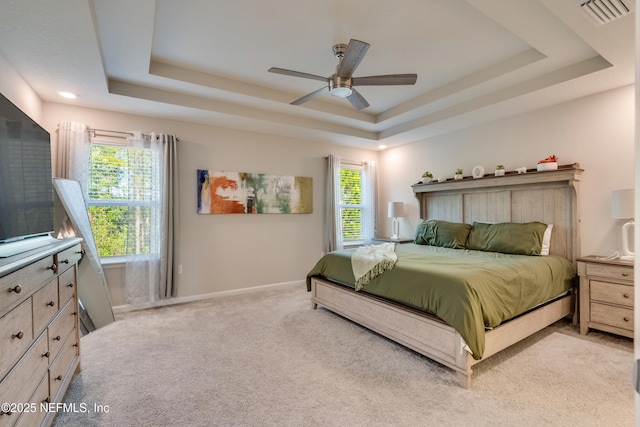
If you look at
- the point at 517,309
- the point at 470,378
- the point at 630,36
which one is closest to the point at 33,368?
the point at 470,378

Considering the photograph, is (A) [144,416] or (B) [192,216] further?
(B) [192,216]

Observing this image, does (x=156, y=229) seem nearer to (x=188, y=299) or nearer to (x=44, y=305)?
(x=188, y=299)

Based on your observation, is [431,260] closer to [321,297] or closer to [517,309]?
[517,309]

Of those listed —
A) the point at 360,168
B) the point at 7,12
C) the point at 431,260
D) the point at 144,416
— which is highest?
the point at 7,12

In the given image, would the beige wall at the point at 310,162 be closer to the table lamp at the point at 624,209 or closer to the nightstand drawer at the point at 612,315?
the table lamp at the point at 624,209

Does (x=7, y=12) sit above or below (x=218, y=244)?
above

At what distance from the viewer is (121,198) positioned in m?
3.72

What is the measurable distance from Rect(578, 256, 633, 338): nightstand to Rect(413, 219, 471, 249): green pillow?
1252 mm

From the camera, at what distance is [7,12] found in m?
1.81

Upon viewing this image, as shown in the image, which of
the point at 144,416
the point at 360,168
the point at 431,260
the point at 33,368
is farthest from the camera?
the point at 360,168

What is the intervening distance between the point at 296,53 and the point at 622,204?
3447 millimetres

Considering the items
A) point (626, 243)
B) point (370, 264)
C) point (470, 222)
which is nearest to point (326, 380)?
point (370, 264)

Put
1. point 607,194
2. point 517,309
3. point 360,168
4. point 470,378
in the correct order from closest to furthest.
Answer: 1. point 470,378
2. point 517,309
3. point 607,194
4. point 360,168

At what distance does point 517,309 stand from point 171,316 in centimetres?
359
